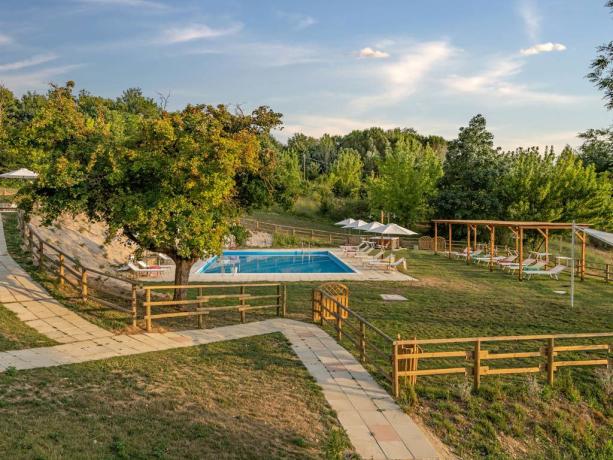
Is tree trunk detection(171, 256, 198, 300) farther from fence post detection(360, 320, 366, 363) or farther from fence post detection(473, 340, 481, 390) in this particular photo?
fence post detection(473, 340, 481, 390)

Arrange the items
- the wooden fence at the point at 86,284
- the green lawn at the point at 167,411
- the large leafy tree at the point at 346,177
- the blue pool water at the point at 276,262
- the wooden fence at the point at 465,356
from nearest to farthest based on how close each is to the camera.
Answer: the green lawn at the point at 167,411, the wooden fence at the point at 465,356, the wooden fence at the point at 86,284, the blue pool water at the point at 276,262, the large leafy tree at the point at 346,177

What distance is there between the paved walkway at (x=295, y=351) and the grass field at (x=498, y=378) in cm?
54

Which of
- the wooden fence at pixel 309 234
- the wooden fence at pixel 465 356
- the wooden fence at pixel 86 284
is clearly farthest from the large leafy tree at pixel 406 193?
the wooden fence at pixel 465 356

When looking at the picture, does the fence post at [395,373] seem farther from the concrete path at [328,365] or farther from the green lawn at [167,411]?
the green lawn at [167,411]

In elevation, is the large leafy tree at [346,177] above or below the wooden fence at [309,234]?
above

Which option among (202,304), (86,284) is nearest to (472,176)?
(202,304)

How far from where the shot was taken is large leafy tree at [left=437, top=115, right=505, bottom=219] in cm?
3519

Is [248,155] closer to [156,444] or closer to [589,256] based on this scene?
[156,444]

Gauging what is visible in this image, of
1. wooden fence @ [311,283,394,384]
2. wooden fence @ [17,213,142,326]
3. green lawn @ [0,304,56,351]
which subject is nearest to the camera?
wooden fence @ [311,283,394,384]

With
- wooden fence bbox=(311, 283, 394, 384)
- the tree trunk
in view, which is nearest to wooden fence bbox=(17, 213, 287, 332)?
the tree trunk

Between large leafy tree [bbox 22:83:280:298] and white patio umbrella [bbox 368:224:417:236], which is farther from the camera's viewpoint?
white patio umbrella [bbox 368:224:417:236]

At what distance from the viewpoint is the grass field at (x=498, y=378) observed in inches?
287

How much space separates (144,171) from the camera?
1144 centimetres

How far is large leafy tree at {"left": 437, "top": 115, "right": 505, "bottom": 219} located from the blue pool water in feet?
40.1
